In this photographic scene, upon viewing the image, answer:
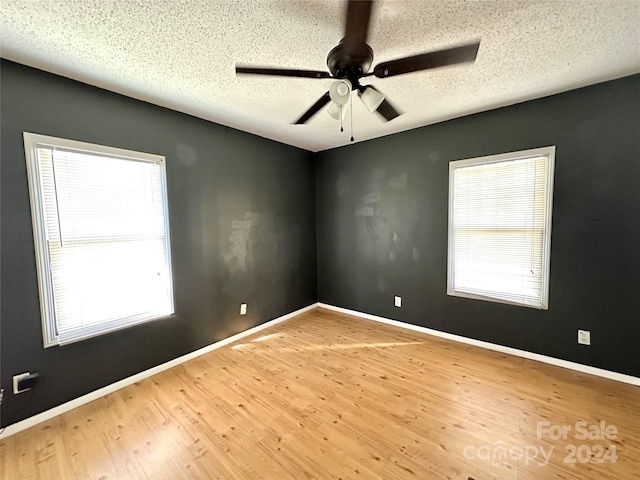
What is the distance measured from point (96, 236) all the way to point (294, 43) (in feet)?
6.94

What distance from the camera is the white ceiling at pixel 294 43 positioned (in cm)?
137

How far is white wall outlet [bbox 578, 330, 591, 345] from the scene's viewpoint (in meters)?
2.28

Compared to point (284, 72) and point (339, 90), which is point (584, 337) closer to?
point (339, 90)

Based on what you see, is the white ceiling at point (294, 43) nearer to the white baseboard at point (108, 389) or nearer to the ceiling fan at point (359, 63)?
the ceiling fan at point (359, 63)

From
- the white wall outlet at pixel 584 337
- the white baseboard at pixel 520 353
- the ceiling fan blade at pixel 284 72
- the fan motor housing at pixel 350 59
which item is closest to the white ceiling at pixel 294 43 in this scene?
the fan motor housing at pixel 350 59

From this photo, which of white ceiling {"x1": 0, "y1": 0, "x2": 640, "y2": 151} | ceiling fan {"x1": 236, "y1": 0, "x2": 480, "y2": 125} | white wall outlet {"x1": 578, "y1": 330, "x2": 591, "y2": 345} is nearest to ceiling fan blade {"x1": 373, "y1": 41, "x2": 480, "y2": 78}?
ceiling fan {"x1": 236, "y1": 0, "x2": 480, "y2": 125}

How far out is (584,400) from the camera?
195 cm

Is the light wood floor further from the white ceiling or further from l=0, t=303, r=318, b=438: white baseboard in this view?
the white ceiling

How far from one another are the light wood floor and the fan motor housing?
2298 mm

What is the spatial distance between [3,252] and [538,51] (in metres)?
3.85

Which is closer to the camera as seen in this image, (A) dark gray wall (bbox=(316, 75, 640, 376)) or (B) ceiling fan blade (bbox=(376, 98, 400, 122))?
(B) ceiling fan blade (bbox=(376, 98, 400, 122))

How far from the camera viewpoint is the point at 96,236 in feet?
6.84

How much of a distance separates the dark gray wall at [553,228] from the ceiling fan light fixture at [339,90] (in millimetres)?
1933

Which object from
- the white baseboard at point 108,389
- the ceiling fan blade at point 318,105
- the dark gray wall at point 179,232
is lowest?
the white baseboard at point 108,389
